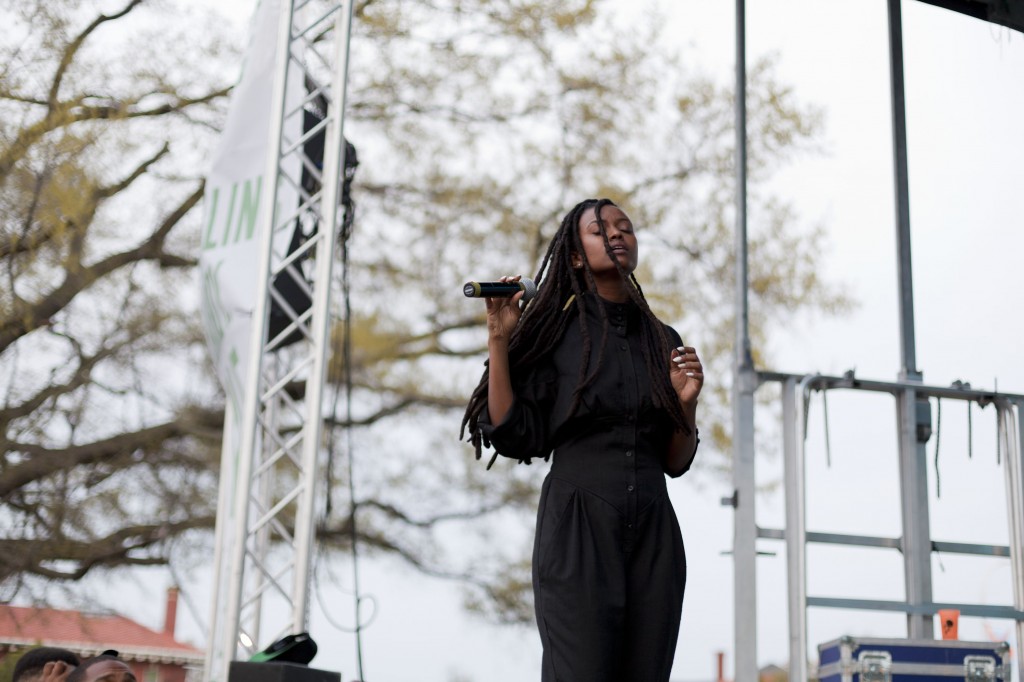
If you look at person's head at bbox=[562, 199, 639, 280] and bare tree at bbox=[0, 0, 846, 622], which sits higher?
bare tree at bbox=[0, 0, 846, 622]

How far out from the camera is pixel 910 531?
3.98 metres

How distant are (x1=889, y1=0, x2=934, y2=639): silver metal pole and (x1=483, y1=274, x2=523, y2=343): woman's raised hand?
253cm

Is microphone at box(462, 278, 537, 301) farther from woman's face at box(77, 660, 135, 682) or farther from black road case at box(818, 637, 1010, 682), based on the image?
black road case at box(818, 637, 1010, 682)

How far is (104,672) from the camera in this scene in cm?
240

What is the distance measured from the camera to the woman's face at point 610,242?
2021 mm

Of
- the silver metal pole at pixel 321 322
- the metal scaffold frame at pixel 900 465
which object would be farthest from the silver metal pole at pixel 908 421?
the silver metal pole at pixel 321 322

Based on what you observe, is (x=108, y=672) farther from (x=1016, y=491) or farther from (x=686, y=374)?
(x=1016, y=491)

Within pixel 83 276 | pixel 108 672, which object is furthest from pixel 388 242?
pixel 108 672

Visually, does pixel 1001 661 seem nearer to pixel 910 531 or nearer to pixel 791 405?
pixel 910 531

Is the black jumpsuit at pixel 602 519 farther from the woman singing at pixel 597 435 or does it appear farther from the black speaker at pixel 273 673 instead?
the black speaker at pixel 273 673

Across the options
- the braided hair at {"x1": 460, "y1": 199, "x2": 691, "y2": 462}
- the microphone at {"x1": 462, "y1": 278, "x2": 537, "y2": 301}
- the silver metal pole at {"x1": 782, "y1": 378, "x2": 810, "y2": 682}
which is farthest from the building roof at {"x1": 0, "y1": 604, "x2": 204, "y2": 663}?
the microphone at {"x1": 462, "y1": 278, "x2": 537, "y2": 301}

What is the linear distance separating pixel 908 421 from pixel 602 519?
257cm

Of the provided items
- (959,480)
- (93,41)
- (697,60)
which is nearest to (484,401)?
(959,480)

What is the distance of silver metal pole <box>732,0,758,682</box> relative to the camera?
12.5 feet
